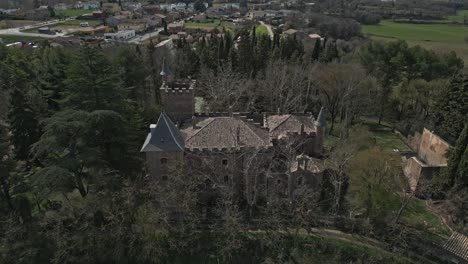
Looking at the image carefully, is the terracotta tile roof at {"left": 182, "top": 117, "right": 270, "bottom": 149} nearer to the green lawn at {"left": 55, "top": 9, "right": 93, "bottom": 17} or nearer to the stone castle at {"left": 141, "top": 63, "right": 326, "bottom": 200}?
the stone castle at {"left": 141, "top": 63, "right": 326, "bottom": 200}

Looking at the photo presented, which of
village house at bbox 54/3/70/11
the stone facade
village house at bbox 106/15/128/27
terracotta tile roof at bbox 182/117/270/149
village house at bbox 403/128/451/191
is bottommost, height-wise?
village house at bbox 403/128/451/191

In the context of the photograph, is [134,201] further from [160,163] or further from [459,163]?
[459,163]

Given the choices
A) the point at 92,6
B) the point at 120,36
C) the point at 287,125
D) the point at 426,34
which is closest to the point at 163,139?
the point at 287,125

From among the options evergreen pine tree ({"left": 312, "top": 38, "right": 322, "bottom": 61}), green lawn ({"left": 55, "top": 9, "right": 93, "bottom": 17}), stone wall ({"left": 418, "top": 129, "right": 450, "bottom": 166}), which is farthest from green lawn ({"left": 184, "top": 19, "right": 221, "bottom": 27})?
stone wall ({"left": 418, "top": 129, "right": 450, "bottom": 166})

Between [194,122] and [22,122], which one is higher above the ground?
[194,122]

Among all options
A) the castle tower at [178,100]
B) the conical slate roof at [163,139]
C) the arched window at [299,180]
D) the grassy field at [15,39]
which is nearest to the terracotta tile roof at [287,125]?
the arched window at [299,180]

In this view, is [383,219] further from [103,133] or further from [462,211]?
[103,133]

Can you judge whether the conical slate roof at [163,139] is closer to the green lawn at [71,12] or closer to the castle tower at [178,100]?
the castle tower at [178,100]

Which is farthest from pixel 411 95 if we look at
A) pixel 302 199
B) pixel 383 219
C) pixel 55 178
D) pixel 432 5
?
pixel 432 5
